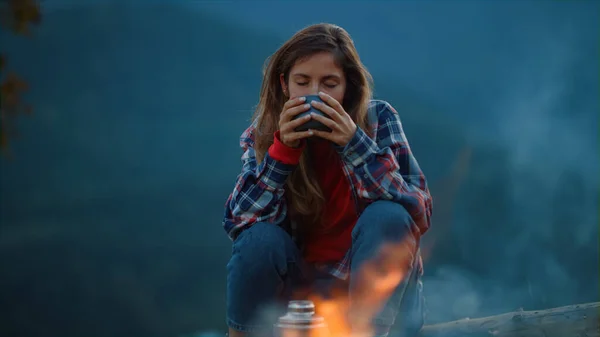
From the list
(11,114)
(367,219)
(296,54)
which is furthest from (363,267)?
(11,114)

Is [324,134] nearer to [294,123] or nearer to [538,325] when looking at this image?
[294,123]

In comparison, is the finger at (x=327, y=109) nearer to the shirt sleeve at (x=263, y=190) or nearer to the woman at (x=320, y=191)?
the woman at (x=320, y=191)

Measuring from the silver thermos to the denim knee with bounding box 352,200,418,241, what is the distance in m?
0.39

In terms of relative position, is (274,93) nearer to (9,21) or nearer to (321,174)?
(321,174)

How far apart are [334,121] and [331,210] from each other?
384mm

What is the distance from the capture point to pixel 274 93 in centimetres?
223

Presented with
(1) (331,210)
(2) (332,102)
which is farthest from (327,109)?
(1) (331,210)

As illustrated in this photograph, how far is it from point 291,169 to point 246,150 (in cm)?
30

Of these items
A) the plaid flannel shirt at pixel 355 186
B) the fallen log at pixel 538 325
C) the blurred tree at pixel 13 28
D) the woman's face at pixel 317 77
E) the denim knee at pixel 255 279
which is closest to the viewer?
the blurred tree at pixel 13 28

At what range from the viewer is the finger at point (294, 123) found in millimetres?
1850

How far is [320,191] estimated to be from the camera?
2.12 meters

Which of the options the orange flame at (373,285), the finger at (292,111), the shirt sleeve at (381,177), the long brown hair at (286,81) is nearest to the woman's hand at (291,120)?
the finger at (292,111)

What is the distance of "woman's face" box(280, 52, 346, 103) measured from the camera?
2.02 meters

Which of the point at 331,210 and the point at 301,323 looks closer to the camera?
the point at 301,323
